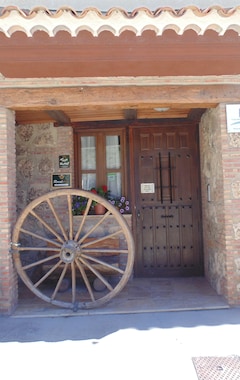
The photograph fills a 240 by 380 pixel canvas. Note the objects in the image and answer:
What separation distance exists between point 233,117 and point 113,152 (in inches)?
93.6

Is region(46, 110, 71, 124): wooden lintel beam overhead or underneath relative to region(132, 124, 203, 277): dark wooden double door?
overhead

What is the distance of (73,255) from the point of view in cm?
427

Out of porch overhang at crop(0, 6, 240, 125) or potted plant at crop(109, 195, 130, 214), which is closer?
porch overhang at crop(0, 6, 240, 125)

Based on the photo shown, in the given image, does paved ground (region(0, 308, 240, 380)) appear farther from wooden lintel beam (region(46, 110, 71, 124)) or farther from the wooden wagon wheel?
wooden lintel beam (region(46, 110, 71, 124))

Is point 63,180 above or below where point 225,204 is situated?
above

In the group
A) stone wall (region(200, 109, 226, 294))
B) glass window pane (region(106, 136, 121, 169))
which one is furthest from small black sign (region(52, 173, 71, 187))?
stone wall (region(200, 109, 226, 294))

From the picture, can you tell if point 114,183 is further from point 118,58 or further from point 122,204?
point 118,58

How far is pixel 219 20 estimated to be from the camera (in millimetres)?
2984

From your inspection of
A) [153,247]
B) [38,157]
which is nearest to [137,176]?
[153,247]

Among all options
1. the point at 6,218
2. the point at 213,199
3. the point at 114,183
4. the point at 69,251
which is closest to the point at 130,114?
the point at 114,183

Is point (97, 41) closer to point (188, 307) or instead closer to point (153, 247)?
point (188, 307)

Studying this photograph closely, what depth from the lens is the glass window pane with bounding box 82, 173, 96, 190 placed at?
6016mm

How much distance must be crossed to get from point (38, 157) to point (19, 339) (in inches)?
126

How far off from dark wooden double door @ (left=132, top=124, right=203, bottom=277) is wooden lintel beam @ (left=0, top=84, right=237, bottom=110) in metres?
1.74
